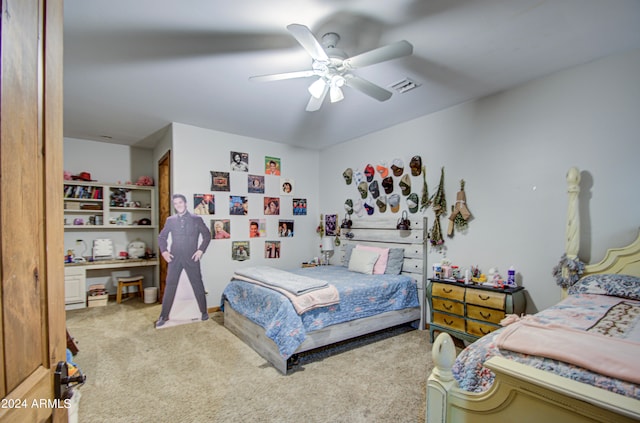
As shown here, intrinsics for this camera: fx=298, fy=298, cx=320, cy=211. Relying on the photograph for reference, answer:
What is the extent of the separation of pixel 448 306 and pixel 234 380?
7.02ft

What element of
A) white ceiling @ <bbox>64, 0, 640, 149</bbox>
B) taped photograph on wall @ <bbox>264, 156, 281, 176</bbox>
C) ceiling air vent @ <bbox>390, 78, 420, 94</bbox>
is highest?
white ceiling @ <bbox>64, 0, 640, 149</bbox>

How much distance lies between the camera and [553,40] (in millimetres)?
2207

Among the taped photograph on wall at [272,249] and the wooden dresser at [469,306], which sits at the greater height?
the taped photograph on wall at [272,249]

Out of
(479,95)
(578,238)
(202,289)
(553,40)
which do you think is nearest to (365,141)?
(479,95)

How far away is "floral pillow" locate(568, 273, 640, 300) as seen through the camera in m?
1.99

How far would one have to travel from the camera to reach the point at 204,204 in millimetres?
4316

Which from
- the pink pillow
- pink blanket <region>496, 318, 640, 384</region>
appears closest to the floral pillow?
pink blanket <region>496, 318, 640, 384</region>

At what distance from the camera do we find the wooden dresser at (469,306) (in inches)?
104

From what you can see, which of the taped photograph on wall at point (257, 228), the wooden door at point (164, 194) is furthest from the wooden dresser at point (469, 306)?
the wooden door at point (164, 194)

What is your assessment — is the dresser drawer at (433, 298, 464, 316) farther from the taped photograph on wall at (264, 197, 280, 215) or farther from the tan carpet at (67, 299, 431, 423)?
the taped photograph on wall at (264, 197, 280, 215)

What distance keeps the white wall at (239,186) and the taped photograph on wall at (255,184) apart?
0.06 meters

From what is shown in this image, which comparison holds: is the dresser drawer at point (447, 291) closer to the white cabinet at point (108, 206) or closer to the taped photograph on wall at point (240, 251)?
the taped photograph on wall at point (240, 251)

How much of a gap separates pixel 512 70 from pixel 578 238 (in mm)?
1539

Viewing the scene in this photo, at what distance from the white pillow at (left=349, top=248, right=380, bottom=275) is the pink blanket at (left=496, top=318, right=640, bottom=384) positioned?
8.13 feet
